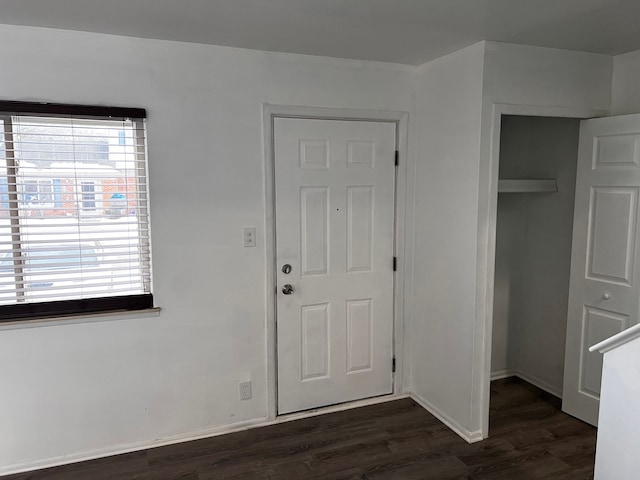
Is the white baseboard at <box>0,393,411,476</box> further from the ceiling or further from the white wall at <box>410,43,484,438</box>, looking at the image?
the ceiling

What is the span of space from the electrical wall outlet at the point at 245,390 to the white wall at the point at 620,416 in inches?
75.9

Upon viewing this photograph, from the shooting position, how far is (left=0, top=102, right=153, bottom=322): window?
2453 millimetres

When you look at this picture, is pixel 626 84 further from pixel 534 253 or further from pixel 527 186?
pixel 534 253

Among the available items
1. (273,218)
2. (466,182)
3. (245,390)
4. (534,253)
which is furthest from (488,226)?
(245,390)

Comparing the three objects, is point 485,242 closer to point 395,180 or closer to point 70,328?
point 395,180

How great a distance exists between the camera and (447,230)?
→ 2992 millimetres

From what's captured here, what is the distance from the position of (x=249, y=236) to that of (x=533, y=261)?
2.18 metres

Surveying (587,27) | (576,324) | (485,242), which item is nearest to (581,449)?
(576,324)

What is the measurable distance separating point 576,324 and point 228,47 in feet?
9.07

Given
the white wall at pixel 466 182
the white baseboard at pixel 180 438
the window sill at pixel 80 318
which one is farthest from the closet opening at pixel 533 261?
the window sill at pixel 80 318

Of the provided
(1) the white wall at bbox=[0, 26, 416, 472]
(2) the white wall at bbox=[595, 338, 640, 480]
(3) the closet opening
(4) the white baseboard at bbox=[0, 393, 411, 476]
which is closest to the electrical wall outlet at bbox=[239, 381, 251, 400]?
(1) the white wall at bbox=[0, 26, 416, 472]

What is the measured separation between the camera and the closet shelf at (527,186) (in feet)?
10.2

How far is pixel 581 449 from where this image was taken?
278 cm

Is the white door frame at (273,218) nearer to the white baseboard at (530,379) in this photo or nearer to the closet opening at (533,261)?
the closet opening at (533,261)
